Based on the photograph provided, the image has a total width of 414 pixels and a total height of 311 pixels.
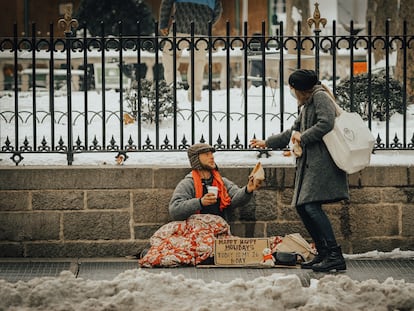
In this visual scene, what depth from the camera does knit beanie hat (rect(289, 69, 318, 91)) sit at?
10.3 meters

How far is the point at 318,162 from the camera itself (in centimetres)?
1034

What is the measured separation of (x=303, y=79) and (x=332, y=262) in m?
1.69

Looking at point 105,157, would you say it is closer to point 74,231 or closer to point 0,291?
point 74,231

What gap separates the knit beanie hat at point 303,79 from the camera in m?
10.3

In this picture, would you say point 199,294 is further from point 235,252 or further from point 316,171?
point 316,171

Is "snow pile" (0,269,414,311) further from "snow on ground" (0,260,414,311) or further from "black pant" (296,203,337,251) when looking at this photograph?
"black pant" (296,203,337,251)

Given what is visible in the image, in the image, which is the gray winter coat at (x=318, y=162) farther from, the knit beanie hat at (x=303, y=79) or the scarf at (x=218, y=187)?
the scarf at (x=218, y=187)

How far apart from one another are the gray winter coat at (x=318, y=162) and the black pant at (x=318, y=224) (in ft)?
0.31

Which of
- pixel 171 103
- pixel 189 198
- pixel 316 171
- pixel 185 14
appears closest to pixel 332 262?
pixel 316 171

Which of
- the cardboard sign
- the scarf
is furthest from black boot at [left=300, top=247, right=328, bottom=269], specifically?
the scarf

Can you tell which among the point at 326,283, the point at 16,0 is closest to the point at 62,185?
the point at 326,283

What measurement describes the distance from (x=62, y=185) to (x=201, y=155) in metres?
1.42

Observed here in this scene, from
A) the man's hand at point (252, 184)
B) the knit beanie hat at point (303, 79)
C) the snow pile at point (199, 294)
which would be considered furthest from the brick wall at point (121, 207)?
the snow pile at point (199, 294)

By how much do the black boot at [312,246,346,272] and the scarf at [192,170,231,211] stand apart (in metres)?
1.12
